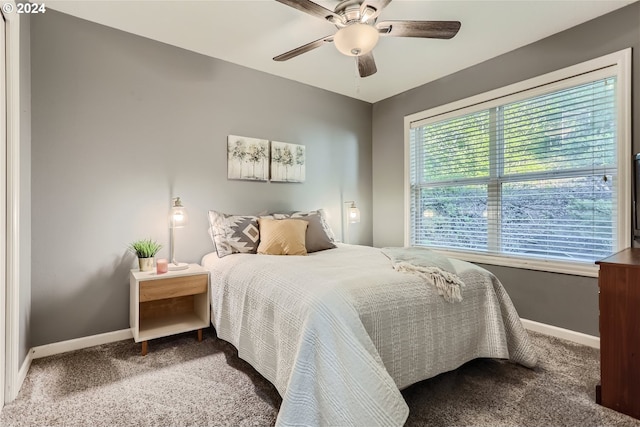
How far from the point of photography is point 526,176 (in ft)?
9.15

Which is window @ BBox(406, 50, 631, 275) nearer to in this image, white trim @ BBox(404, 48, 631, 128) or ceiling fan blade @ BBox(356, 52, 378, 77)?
white trim @ BBox(404, 48, 631, 128)

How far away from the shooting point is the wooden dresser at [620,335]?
153 centimetres

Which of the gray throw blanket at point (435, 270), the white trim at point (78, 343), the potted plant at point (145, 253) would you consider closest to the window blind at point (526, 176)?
the gray throw blanket at point (435, 270)

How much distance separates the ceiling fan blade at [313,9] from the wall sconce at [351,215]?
6.97ft

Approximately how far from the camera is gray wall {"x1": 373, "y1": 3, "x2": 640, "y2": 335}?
2.28 meters

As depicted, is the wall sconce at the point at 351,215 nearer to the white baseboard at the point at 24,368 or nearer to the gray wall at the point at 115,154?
the gray wall at the point at 115,154

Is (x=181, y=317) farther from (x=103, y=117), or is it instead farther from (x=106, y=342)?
(x=103, y=117)

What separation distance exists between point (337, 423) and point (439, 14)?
8.83ft

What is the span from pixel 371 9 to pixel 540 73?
1.77 m

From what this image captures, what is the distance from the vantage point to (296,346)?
1.42m

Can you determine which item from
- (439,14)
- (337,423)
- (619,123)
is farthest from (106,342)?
(619,123)

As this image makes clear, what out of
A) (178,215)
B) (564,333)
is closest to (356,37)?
(178,215)

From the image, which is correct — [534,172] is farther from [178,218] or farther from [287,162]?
[178,218]

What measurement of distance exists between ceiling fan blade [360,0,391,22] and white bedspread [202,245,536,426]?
156cm
